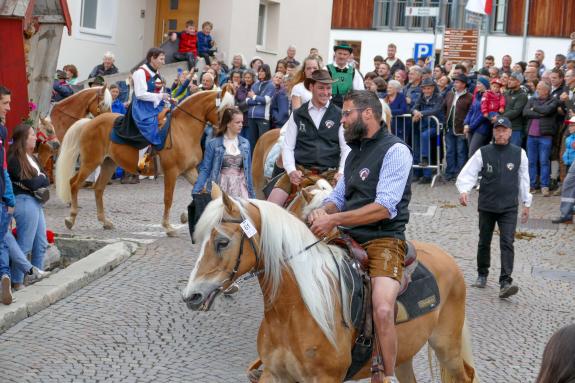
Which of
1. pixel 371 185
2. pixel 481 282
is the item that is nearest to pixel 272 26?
pixel 481 282

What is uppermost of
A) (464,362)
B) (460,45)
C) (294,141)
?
(460,45)

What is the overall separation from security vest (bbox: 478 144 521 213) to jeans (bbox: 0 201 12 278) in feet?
16.9

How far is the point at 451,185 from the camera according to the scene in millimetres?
20484

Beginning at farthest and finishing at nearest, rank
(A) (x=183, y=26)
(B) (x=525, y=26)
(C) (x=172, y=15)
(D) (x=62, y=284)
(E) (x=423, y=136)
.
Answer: (B) (x=525, y=26), (A) (x=183, y=26), (C) (x=172, y=15), (E) (x=423, y=136), (D) (x=62, y=284)

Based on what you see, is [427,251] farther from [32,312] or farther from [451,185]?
[451,185]

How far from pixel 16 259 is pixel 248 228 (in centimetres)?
501

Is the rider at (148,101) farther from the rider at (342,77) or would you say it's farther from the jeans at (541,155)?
the jeans at (541,155)

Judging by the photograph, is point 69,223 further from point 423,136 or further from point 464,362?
point 423,136

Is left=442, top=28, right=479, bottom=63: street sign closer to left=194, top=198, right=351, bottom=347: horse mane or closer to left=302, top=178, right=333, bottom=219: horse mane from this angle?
left=302, top=178, right=333, bottom=219: horse mane

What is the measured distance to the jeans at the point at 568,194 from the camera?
16.1 m

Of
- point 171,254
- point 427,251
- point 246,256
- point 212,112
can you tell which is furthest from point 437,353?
point 212,112

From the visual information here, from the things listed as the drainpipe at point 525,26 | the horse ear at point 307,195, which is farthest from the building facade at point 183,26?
the drainpipe at point 525,26

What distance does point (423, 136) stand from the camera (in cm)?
2058

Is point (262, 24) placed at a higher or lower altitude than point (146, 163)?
higher
